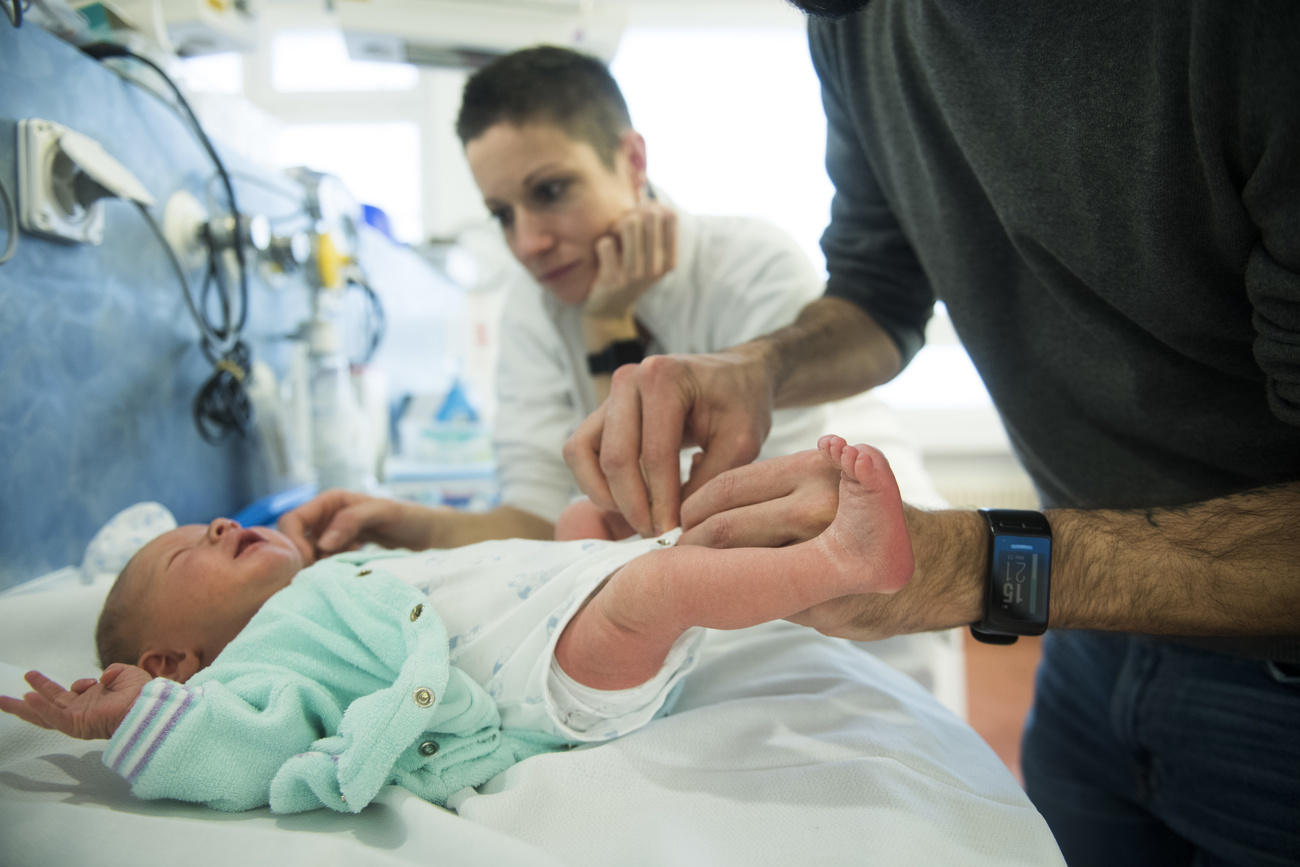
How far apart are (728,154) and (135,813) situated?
3.08m

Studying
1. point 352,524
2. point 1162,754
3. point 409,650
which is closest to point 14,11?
point 352,524

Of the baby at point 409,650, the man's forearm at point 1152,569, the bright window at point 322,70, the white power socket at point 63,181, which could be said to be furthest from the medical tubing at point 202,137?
the bright window at point 322,70

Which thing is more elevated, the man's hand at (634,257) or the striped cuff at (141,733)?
the man's hand at (634,257)

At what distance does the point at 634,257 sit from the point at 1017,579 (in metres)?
1.03

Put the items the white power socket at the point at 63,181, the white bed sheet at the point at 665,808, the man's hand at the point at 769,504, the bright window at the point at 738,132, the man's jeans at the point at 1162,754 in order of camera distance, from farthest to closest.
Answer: the bright window at the point at 738,132 → the white power socket at the point at 63,181 → the man's jeans at the point at 1162,754 → the man's hand at the point at 769,504 → the white bed sheet at the point at 665,808

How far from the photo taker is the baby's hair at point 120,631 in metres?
0.80

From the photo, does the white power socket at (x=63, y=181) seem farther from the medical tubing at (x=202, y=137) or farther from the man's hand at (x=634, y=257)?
the man's hand at (x=634, y=257)

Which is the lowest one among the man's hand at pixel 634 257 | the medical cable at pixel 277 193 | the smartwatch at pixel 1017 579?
the smartwatch at pixel 1017 579

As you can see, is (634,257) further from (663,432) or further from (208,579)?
(208,579)

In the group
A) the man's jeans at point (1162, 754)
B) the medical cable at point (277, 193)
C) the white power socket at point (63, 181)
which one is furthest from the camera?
the medical cable at point (277, 193)

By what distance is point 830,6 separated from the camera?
2.24 ft

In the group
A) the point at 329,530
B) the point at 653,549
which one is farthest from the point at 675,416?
the point at 329,530

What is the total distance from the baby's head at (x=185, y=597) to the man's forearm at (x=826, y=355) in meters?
0.66

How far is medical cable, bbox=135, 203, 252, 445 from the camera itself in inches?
48.9
